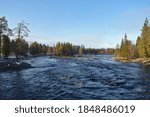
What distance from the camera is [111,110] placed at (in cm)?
1392

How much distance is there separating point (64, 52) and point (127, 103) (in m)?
139

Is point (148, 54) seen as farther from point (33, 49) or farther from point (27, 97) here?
point (33, 49)

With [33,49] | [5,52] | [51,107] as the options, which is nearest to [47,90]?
[51,107]

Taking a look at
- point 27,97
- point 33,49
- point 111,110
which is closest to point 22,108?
point 111,110

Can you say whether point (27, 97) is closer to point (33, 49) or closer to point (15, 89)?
point (15, 89)

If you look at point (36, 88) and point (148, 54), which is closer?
point (36, 88)

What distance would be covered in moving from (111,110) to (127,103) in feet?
7.24

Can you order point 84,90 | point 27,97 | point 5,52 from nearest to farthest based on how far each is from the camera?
point 27,97 < point 84,90 < point 5,52

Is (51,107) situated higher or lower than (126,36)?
lower

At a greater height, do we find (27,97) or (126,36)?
(126,36)

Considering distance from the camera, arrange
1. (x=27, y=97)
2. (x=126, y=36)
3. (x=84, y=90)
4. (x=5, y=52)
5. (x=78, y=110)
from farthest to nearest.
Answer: (x=126, y=36)
(x=5, y=52)
(x=84, y=90)
(x=27, y=97)
(x=78, y=110)

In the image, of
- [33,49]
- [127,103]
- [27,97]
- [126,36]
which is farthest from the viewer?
[33,49]

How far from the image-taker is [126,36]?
10775 centimetres

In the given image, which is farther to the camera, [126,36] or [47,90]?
[126,36]
